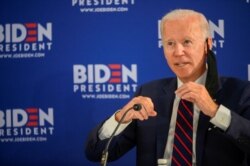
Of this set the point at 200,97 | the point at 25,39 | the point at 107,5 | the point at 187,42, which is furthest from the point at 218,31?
the point at 25,39

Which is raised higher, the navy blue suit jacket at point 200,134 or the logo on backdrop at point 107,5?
the logo on backdrop at point 107,5

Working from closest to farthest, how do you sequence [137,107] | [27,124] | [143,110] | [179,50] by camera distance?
[137,107] < [143,110] < [179,50] < [27,124]

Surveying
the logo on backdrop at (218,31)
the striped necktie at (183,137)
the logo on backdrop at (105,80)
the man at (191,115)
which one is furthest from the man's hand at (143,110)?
the logo on backdrop at (218,31)

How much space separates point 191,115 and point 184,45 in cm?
33

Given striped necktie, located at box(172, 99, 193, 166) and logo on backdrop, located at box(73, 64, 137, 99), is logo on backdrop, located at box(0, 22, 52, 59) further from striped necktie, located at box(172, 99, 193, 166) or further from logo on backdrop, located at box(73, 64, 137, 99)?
striped necktie, located at box(172, 99, 193, 166)

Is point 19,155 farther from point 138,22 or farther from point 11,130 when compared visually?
point 138,22

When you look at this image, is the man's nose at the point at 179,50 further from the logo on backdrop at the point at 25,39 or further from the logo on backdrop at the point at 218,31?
the logo on backdrop at the point at 25,39

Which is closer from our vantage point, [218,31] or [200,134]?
[200,134]

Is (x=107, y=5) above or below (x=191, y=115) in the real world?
above

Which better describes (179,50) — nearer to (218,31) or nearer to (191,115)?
(191,115)

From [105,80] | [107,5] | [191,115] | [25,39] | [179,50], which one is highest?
[107,5]

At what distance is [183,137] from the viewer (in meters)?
1.88

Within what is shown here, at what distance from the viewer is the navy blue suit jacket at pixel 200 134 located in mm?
1710

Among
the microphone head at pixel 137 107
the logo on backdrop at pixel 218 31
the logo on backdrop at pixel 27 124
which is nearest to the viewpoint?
the microphone head at pixel 137 107
